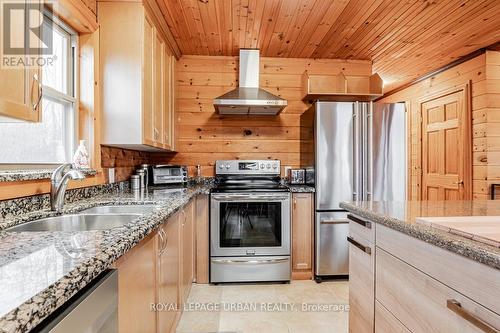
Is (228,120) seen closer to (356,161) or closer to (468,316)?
(356,161)

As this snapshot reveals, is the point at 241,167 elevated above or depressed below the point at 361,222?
above

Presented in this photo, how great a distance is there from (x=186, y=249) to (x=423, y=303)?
174cm

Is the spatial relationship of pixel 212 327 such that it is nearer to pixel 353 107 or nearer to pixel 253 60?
pixel 353 107

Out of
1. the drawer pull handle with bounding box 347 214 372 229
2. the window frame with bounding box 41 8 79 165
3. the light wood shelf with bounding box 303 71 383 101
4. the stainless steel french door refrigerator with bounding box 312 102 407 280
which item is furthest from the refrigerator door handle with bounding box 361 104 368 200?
the window frame with bounding box 41 8 79 165

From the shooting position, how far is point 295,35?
2955 mm

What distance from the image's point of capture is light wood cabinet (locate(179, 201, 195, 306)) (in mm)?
2148

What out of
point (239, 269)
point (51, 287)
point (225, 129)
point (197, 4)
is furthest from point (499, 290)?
point (225, 129)

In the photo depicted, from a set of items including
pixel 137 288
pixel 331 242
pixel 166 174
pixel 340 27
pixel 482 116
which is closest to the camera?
pixel 137 288

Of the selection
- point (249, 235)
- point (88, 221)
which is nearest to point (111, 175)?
point (88, 221)

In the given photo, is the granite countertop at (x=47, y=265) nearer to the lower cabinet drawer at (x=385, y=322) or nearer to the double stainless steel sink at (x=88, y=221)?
the double stainless steel sink at (x=88, y=221)

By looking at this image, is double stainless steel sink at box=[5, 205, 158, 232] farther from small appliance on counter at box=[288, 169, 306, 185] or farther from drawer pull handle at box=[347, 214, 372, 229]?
small appliance on counter at box=[288, 169, 306, 185]

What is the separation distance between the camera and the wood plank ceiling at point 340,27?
7.89 ft

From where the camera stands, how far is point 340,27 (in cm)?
276

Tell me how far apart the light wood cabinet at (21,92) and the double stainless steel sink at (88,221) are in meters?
0.46
